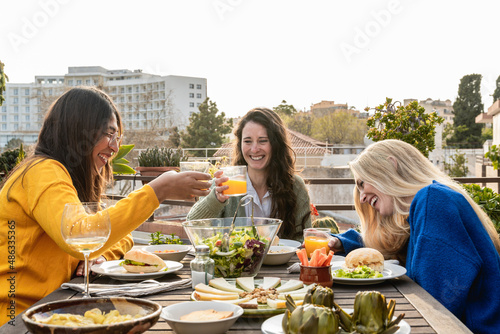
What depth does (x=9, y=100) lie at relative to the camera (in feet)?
309

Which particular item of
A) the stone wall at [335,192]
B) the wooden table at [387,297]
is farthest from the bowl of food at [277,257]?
the stone wall at [335,192]

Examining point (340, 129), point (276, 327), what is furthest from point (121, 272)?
point (340, 129)

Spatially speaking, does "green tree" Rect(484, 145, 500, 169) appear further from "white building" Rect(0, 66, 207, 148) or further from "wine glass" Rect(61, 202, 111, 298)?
"white building" Rect(0, 66, 207, 148)

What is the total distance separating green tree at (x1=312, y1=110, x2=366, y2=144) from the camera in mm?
47688

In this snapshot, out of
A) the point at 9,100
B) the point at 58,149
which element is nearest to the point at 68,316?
the point at 58,149

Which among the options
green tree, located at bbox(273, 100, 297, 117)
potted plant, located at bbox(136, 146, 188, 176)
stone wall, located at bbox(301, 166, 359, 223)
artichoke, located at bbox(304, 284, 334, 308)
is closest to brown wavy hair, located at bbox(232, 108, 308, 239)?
artichoke, located at bbox(304, 284, 334, 308)

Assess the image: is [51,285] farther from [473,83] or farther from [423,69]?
[473,83]

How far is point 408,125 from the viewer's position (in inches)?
211

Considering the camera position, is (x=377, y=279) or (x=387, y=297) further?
(x=377, y=279)

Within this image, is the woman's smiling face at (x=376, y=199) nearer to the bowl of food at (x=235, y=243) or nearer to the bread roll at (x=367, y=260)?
the bread roll at (x=367, y=260)

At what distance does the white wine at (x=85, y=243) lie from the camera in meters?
1.31

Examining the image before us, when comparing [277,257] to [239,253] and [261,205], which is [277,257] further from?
[261,205]

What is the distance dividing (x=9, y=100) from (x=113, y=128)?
105 m

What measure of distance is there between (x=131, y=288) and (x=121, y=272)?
0.28 metres
